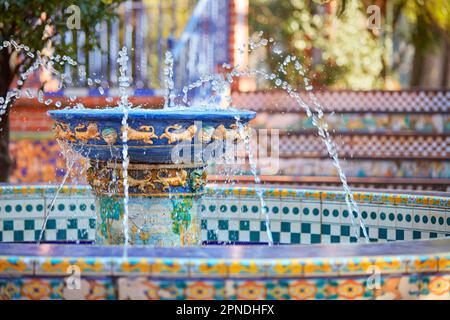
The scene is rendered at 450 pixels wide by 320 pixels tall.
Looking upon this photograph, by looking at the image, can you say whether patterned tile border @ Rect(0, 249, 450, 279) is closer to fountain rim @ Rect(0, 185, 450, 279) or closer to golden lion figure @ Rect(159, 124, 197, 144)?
fountain rim @ Rect(0, 185, 450, 279)

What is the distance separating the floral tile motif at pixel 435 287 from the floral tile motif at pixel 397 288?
0.08ft

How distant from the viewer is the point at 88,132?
4.98m

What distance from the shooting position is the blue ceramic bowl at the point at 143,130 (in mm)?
4895

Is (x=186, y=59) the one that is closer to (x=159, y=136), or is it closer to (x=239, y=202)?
(x=239, y=202)

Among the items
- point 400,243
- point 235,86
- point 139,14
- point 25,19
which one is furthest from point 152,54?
point 400,243

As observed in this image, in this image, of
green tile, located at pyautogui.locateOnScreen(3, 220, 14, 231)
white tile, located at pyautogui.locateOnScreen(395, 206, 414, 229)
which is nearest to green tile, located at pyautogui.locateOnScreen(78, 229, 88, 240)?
green tile, located at pyautogui.locateOnScreen(3, 220, 14, 231)

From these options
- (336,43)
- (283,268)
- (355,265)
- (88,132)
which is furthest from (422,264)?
(336,43)

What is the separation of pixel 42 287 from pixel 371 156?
23.3 ft

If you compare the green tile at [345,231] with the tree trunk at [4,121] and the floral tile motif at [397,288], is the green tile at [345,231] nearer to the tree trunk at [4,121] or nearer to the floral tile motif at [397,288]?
the floral tile motif at [397,288]

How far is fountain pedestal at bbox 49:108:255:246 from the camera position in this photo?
4.93 m

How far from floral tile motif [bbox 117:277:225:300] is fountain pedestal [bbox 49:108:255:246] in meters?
1.34

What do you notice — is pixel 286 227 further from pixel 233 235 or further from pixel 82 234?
pixel 82 234

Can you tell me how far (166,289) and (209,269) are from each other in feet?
0.56

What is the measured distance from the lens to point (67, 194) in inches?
251
